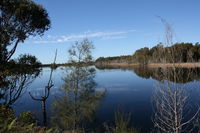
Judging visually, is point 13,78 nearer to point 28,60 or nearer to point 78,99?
point 28,60

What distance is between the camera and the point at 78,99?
787 inches

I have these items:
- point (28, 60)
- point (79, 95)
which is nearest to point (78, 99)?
point (79, 95)

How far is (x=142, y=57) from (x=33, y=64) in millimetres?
125682

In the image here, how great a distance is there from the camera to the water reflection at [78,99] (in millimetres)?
19359

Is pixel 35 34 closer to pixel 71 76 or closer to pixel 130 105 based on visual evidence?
pixel 71 76

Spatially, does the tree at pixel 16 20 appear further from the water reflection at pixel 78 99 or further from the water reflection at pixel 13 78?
the water reflection at pixel 78 99

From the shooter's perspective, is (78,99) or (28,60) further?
(78,99)

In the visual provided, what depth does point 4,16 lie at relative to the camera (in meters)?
11.4

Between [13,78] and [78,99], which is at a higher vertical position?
[13,78]

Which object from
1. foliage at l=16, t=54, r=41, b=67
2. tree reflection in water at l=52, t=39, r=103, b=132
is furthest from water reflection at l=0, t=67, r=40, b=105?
tree reflection in water at l=52, t=39, r=103, b=132

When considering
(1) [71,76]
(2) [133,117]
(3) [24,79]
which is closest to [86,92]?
(1) [71,76]

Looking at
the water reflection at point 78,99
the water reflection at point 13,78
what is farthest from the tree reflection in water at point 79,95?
the water reflection at point 13,78

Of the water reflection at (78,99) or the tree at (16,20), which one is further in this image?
the water reflection at (78,99)

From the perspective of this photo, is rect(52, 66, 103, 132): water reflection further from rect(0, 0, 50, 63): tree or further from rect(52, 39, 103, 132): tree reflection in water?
rect(0, 0, 50, 63): tree
